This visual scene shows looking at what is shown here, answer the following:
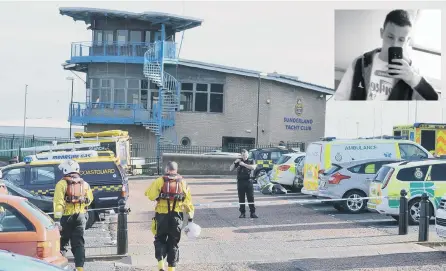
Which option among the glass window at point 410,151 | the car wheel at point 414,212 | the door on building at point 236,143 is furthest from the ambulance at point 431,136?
the door on building at point 236,143

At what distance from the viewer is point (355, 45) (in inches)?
1805

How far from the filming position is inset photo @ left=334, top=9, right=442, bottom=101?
4575cm

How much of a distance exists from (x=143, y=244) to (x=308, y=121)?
3815 cm

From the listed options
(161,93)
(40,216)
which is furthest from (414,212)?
(161,93)

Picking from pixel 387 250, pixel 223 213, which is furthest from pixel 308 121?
pixel 387 250

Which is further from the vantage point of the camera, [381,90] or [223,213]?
[381,90]

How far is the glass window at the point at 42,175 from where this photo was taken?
1898 centimetres

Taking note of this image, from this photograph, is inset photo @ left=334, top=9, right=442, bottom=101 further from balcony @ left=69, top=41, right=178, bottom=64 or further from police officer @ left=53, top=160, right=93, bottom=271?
police officer @ left=53, top=160, right=93, bottom=271

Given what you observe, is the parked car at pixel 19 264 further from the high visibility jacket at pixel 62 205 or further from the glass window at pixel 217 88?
the glass window at pixel 217 88

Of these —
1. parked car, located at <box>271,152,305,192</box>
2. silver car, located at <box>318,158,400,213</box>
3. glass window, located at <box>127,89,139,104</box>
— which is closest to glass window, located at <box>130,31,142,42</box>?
glass window, located at <box>127,89,139,104</box>

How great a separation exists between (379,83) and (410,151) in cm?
2265

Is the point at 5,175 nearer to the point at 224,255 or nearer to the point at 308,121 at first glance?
the point at 224,255

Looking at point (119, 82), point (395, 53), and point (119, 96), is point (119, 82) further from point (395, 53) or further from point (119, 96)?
point (395, 53)

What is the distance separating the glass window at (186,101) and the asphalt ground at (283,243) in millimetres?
28218
